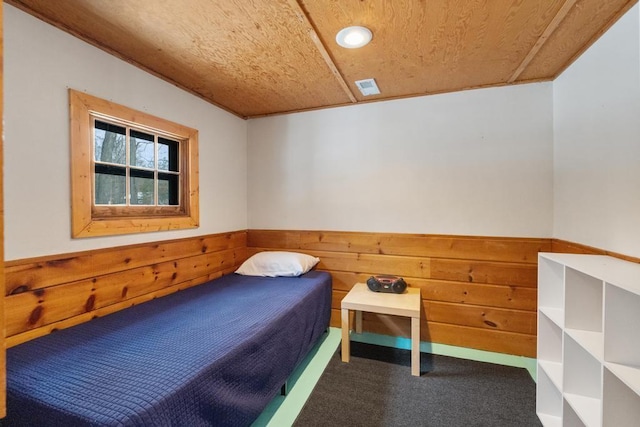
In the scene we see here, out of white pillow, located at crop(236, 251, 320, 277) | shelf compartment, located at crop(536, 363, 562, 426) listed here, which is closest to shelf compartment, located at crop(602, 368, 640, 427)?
shelf compartment, located at crop(536, 363, 562, 426)

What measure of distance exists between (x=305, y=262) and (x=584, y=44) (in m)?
2.47

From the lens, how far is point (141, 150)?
1979 millimetres

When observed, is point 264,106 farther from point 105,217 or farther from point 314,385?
point 314,385

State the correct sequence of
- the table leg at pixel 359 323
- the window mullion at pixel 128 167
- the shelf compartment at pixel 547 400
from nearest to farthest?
1. the shelf compartment at pixel 547 400
2. the window mullion at pixel 128 167
3. the table leg at pixel 359 323

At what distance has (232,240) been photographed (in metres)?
2.78

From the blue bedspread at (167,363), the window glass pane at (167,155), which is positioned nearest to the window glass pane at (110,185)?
the window glass pane at (167,155)

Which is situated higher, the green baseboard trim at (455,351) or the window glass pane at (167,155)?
the window glass pane at (167,155)

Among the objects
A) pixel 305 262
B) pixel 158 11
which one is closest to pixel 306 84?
pixel 158 11

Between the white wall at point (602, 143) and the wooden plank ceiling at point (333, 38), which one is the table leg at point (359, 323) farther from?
the wooden plank ceiling at point (333, 38)

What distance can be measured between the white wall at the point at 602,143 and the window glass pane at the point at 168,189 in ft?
9.49

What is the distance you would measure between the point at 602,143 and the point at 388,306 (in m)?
1.62

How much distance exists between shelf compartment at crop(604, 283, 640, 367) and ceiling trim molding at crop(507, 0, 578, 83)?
136 cm

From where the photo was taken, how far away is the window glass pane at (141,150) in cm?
191

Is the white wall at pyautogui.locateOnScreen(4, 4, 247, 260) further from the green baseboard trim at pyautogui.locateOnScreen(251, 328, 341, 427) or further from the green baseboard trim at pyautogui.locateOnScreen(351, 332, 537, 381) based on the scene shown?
the green baseboard trim at pyautogui.locateOnScreen(351, 332, 537, 381)
